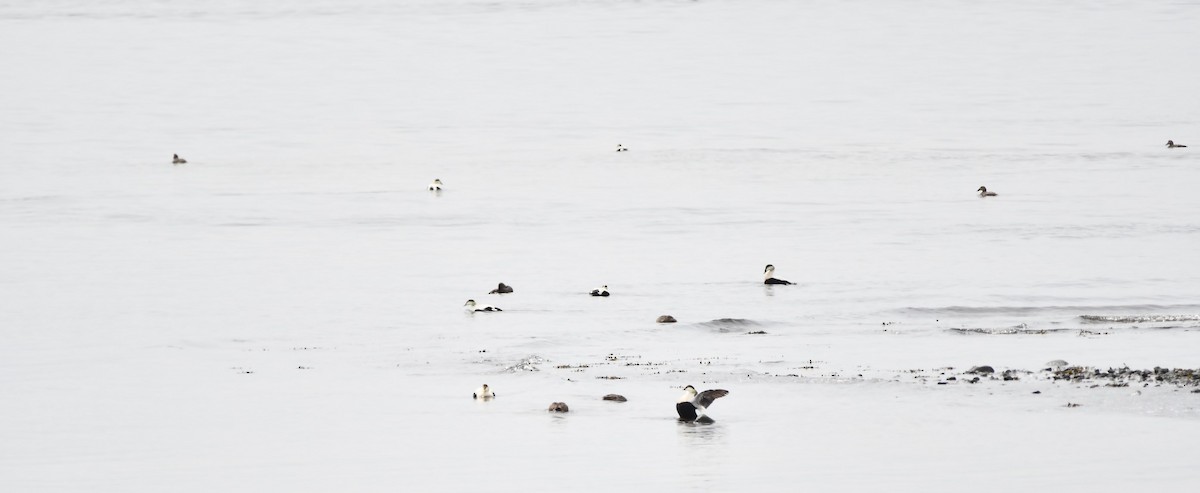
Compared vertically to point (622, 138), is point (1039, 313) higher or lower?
lower

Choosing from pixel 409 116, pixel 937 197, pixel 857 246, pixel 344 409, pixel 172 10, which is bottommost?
pixel 344 409

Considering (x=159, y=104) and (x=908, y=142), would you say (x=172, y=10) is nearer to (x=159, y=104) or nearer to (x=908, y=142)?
(x=159, y=104)

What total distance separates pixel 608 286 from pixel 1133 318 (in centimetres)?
758

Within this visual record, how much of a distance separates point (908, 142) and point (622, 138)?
926cm

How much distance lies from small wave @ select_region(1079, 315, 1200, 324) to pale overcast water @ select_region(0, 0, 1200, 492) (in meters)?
0.13

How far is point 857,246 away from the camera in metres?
30.9

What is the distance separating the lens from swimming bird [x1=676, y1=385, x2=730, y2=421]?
15.9 m

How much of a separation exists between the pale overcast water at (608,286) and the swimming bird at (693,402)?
24cm

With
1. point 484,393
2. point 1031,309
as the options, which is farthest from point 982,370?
point 1031,309

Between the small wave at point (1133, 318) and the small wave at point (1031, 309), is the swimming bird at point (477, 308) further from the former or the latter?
the small wave at point (1133, 318)

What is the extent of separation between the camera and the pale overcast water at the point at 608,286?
48.5 feet

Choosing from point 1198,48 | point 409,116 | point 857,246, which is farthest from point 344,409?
point 1198,48

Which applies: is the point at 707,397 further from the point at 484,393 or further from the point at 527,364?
the point at 527,364

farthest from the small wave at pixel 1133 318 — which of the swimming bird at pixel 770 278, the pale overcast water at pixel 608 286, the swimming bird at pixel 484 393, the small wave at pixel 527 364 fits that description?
the swimming bird at pixel 484 393
